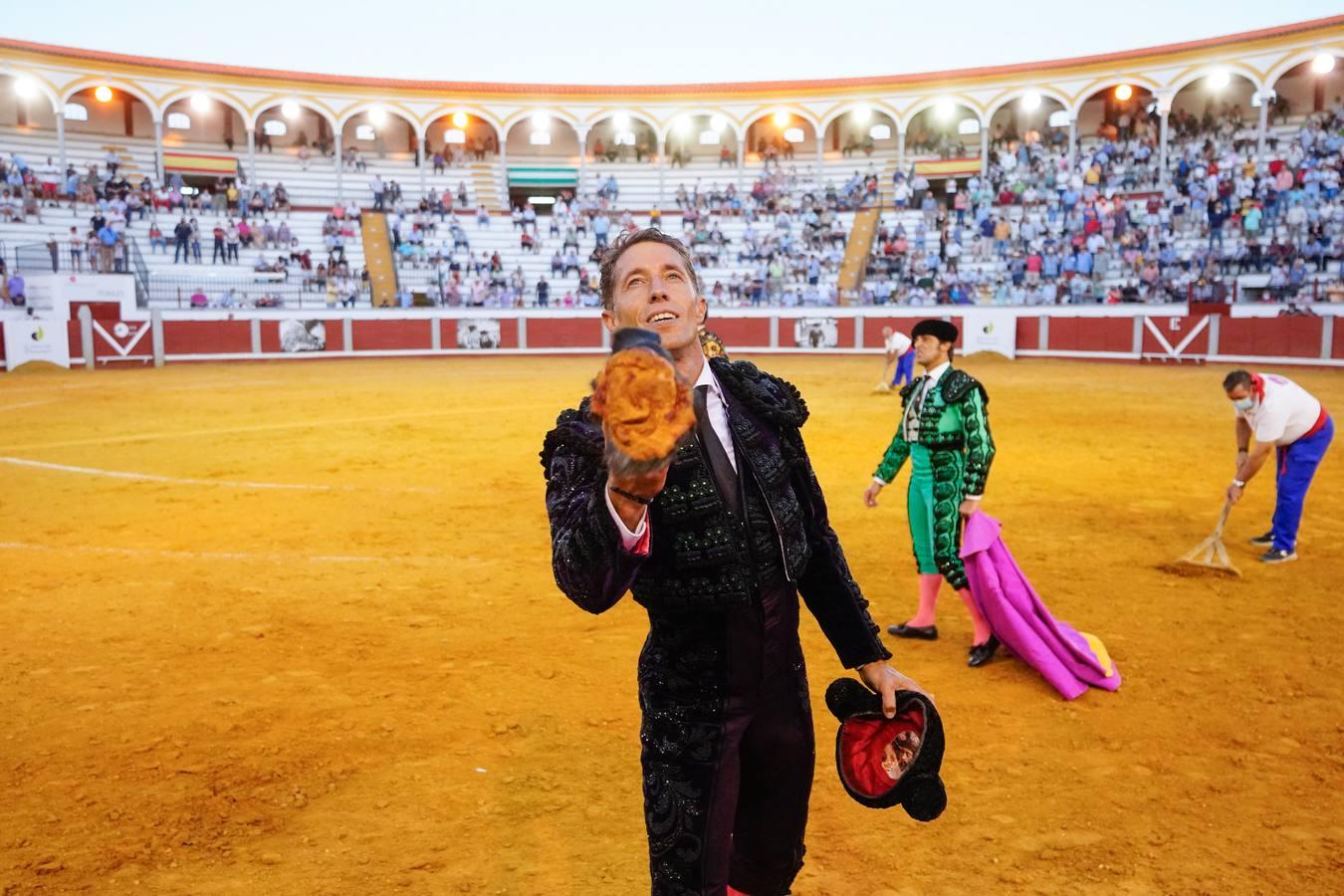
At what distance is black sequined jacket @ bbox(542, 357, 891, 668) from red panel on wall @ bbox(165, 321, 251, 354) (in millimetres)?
25853

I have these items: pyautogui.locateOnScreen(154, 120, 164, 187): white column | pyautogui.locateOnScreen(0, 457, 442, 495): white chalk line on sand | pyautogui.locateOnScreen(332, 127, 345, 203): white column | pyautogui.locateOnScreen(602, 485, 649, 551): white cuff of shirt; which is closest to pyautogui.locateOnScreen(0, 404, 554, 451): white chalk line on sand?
pyautogui.locateOnScreen(0, 457, 442, 495): white chalk line on sand

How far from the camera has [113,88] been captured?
31.6 m

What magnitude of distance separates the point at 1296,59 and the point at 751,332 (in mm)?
15940

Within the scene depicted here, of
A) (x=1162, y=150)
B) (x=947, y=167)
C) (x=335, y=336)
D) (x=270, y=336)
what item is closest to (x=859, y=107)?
(x=947, y=167)

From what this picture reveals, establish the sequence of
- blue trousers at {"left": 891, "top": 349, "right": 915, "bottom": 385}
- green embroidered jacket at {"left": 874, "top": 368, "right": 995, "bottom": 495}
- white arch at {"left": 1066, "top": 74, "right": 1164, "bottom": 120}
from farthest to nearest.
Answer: white arch at {"left": 1066, "top": 74, "right": 1164, "bottom": 120} → blue trousers at {"left": 891, "top": 349, "right": 915, "bottom": 385} → green embroidered jacket at {"left": 874, "top": 368, "right": 995, "bottom": 495}

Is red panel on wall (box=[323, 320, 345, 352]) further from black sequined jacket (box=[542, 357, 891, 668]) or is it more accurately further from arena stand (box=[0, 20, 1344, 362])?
black sequined jacket (box=[542, 357, 891, 668])

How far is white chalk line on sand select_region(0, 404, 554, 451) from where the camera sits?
1115cm

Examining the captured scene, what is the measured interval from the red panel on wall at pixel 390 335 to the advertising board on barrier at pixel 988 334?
44.8 feet

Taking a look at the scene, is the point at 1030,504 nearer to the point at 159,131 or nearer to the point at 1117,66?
the point at 1117,66

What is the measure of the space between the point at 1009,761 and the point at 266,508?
583 cm

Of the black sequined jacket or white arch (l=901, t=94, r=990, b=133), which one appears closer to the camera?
the black sequined jacket

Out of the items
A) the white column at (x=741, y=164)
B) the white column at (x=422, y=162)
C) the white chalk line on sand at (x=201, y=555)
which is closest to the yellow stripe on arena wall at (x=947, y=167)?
the white column at (x=741, y=164)

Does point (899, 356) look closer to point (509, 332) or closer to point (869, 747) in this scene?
point (869, 747)

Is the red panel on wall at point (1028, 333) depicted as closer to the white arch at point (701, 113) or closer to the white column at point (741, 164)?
the white column at point (741, 164)
